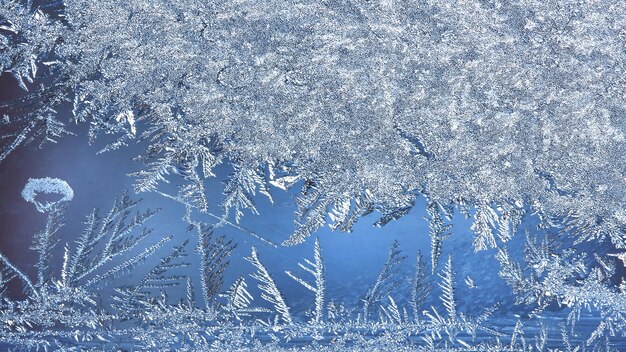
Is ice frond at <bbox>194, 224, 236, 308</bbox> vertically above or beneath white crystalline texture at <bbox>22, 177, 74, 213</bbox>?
beneath

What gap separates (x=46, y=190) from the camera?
0.56 metres

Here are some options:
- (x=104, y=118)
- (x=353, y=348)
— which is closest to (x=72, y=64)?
(x=104, y=118)

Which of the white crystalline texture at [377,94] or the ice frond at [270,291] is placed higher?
the white crystalline texture at [377,94]

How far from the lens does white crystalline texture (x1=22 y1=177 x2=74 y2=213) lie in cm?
56

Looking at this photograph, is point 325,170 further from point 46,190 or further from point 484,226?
point 46,190

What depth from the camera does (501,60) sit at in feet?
1.81

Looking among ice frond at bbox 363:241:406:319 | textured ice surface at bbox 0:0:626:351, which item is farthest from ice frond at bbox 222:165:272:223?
ice frond at bbox 363:241:406:319

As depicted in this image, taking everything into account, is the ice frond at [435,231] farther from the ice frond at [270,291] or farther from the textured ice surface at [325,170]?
the ice frond at [270,291]

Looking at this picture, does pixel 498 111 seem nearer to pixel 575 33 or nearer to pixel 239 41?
pixel 575 33

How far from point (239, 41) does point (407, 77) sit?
0.19 m

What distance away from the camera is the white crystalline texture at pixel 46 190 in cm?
56

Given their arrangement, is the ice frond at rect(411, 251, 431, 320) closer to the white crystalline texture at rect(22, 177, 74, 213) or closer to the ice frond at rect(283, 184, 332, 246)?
the ice frond at rect(283, 184, 332, 246)

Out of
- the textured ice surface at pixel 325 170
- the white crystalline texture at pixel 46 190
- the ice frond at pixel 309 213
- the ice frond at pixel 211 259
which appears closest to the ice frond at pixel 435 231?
the textured ice surface at pixel 325 170

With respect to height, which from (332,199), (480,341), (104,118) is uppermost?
Result: (104,118)
